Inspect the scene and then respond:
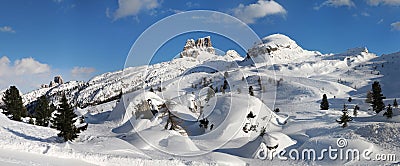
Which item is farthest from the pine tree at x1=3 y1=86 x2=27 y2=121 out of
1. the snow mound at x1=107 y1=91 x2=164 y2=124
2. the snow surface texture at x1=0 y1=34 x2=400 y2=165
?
the snow mound at x1=107 y1=91 x2=164 y2=124

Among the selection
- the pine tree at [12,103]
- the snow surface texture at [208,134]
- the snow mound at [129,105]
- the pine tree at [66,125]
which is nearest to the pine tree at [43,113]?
the pine tree at [12,103]

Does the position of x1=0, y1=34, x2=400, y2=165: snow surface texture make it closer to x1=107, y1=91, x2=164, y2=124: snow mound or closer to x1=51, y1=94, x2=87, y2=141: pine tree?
x1=107, y1=91, x2=164, y2=124: snow mound

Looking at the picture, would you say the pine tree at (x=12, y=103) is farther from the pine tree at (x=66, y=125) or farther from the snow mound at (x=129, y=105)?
the pine tree at (x=66, y=125)

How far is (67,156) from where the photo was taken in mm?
22703

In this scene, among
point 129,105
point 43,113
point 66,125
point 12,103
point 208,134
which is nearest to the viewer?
point 66,125

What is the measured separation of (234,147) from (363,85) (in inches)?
2985

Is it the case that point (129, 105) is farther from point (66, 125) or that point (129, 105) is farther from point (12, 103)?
point (66, 125)

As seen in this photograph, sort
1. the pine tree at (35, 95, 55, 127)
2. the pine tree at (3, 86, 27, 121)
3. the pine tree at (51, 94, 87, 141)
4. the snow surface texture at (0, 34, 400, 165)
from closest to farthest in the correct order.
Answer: the snow surface texture at (0, 34, 400, 165), the pine tree at (51, 94, 87, 141), the pine tree at (3, 86, 27, 121), the pine tree at (35, 95, 55, 127)

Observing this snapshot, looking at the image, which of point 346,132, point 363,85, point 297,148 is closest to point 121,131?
point 297,148

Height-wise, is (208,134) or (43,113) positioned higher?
(43,113)

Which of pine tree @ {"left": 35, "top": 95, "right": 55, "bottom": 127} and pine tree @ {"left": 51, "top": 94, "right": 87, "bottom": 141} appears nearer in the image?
pine tree @ {"left": 51, "top": 94, "right": 87, "bottom": 141}

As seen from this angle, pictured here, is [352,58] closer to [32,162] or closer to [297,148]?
[297,148]

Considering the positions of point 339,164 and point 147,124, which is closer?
point 339,164

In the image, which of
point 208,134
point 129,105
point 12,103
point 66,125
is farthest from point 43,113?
point 208,134
